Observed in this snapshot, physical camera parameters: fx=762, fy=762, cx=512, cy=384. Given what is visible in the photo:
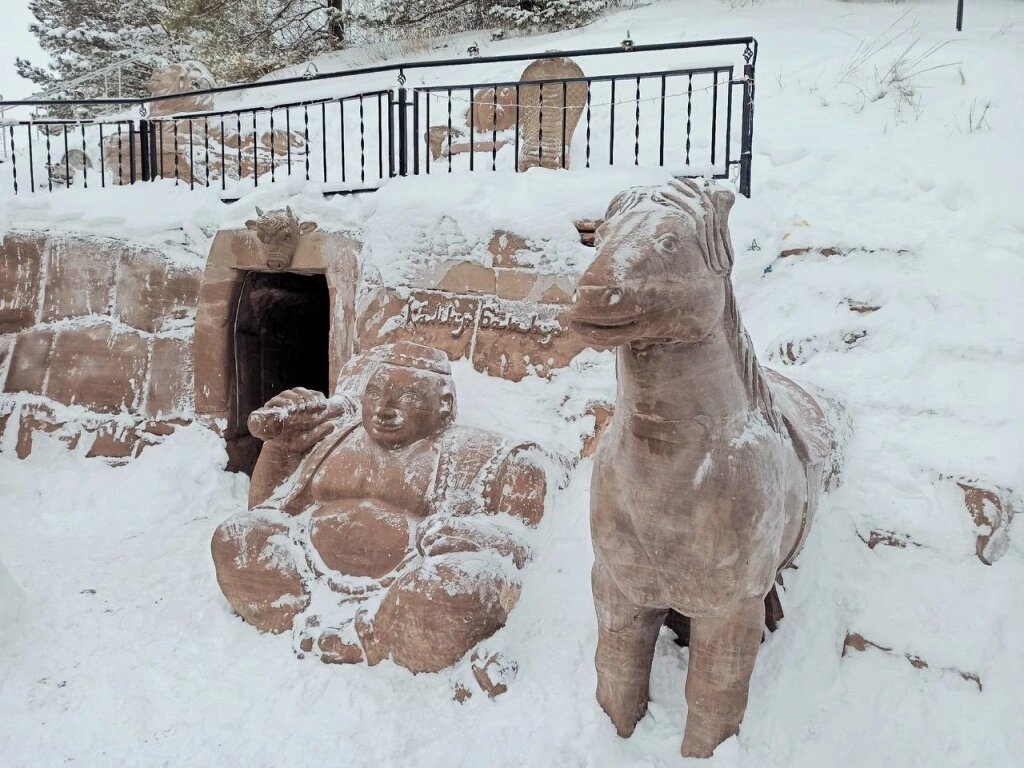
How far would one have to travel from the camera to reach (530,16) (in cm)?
1165

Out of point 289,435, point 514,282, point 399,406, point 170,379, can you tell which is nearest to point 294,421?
point 289,435

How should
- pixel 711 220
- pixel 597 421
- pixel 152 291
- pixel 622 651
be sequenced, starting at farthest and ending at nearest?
pixel 152 291, pixel 597 421, pixel 622 651, pixel 711 220

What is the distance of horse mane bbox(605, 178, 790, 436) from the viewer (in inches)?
78.8

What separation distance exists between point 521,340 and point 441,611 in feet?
5.93

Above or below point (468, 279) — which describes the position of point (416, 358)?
below

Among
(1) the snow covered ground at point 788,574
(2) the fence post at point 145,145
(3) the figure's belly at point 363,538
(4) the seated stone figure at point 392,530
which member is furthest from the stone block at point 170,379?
(3) the figure's belly at point 363,538

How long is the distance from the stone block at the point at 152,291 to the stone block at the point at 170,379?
0.19 metres

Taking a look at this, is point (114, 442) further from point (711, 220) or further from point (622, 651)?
point (711, 220)

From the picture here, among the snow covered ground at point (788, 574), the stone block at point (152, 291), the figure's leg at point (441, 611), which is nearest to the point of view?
the snow covered ground at point (788, 574)

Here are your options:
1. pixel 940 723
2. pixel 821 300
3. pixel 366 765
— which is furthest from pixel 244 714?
pixel 821 300

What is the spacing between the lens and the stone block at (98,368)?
226 inches

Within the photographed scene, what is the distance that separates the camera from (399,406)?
3598 millimetres

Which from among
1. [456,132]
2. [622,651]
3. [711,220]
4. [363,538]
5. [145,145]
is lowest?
[363,538]

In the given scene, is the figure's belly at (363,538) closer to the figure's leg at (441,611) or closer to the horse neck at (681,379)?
the figure's leg at (441,611)
